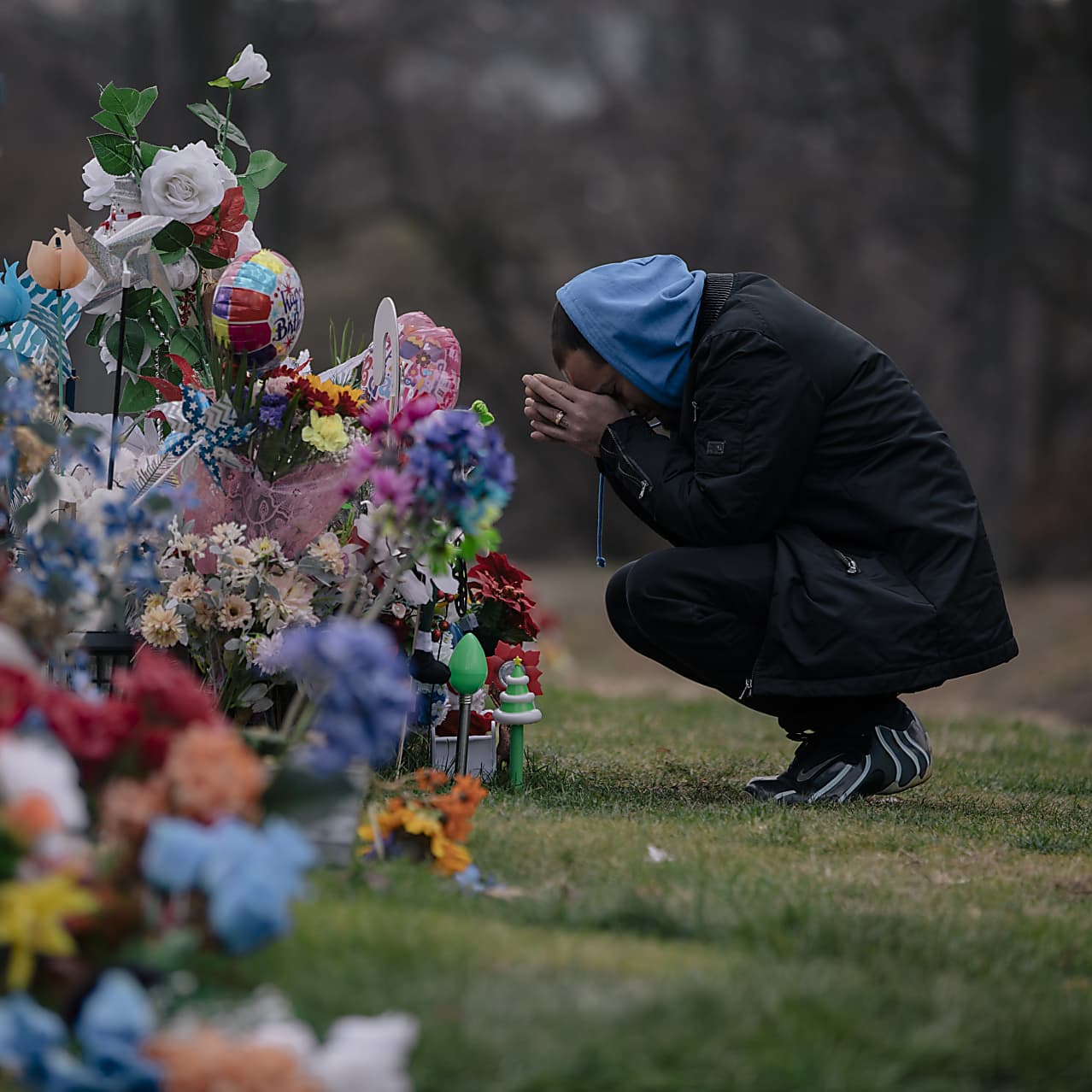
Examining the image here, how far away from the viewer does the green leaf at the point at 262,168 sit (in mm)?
3730

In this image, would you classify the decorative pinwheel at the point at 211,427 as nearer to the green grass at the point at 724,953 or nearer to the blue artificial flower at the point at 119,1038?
the green grass at the point at 724,953

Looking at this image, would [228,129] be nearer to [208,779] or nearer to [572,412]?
[572,412]

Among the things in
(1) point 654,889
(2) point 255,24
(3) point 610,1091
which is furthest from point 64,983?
(2) point 255,24

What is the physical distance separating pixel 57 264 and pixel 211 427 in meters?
0.49

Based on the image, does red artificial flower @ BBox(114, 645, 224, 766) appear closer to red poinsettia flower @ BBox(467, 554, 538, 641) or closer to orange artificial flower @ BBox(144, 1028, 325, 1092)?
orange artificial flower @ BBox(144, 1028, 325, 1092)

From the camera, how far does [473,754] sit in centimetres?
355

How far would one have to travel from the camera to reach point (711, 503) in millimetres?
3428

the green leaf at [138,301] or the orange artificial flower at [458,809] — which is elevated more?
the green leaf at [138,301]

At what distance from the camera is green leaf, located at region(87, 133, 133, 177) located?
11.4 ft

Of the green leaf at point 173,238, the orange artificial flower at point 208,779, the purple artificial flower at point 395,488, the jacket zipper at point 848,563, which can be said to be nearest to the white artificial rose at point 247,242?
the green leaf at point 173,238

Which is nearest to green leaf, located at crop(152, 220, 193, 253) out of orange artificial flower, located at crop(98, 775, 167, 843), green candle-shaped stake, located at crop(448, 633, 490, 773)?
green candle-shaped stake, located at crop(448, 633, 490, 773)

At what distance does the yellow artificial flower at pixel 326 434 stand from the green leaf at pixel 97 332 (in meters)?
0.82

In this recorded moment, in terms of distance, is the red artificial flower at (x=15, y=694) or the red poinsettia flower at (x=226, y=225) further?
the red poinsettia flower at (x=226, y=225)

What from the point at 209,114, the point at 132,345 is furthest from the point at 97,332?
the point at 209,114
